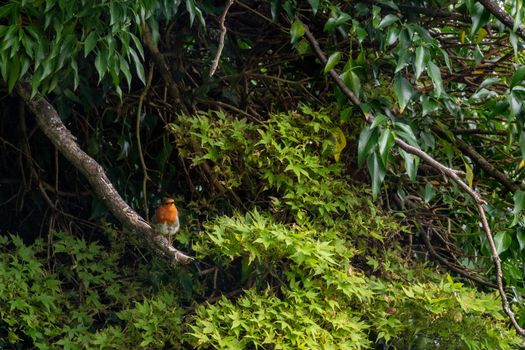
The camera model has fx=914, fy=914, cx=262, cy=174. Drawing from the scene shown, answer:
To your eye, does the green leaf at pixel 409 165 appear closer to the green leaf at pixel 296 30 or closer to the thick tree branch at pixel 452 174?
the thick tree branch at pixel 452 174

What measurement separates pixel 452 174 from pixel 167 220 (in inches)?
37.5

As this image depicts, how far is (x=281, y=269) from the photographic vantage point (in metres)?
3.14

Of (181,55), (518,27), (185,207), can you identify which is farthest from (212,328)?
(518,27)

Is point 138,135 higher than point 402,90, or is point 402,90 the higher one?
point 402,90

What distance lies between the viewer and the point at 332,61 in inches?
123

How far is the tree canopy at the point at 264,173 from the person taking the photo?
2848mm

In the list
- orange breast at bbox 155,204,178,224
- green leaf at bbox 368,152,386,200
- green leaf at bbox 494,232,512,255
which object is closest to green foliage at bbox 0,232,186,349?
orange breast at bbox 155,204,178,224

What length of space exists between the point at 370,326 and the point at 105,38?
1240 mm

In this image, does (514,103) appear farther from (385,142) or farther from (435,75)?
(385,142)

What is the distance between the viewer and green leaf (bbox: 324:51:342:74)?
3.12 meters

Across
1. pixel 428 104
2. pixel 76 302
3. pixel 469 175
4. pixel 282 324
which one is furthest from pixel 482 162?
pixel 76 302

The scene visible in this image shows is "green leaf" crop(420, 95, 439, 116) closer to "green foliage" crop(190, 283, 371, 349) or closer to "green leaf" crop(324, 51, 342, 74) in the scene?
"green leaf" crop(324, 51, 342, 74)

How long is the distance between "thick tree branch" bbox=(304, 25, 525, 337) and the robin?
2.36 ft

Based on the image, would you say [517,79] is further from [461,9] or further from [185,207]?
[185,207]
